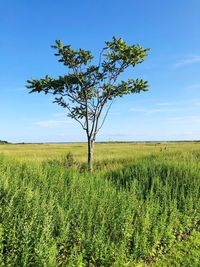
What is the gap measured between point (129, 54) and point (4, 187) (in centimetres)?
1032

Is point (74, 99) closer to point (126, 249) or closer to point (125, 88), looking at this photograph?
point (125, 88)

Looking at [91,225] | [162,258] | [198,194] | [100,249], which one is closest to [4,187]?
[91,225]

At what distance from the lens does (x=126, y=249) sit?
6309mm

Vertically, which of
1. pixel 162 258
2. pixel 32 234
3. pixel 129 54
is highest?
pixel 129 54

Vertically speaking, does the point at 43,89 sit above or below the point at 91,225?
above

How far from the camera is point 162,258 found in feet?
22.2

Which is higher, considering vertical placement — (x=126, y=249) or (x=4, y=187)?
(x=4, y=187)

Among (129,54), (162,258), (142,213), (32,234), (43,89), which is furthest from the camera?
(43,89)

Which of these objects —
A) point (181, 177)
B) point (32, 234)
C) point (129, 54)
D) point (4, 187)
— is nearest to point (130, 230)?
point (32, 234)

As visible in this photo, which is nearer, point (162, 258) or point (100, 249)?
point (100, 249)

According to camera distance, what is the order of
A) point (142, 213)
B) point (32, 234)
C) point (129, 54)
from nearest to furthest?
point (32, 234) < point (142, 213) < point (129, 54)

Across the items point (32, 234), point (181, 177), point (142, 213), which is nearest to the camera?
point (32, 234)

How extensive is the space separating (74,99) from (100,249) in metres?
12.0

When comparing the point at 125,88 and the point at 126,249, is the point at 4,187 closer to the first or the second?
the point at 126,249
